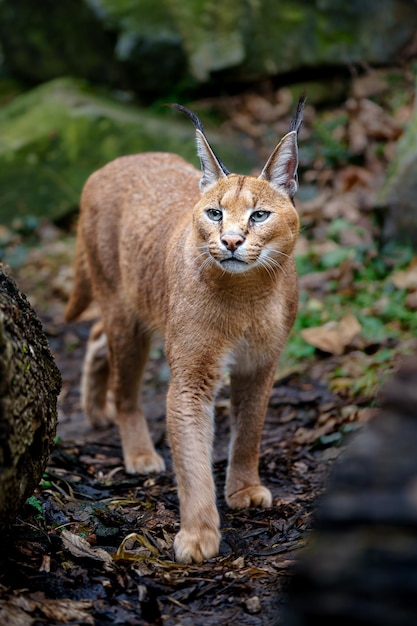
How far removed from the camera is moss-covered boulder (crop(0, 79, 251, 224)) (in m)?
9.93

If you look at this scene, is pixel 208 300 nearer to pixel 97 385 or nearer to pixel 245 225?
pixel 245 225

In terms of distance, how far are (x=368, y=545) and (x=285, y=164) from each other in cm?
282

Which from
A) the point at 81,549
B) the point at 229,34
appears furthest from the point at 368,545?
the point at 229,34

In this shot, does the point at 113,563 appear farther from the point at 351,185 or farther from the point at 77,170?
the point at 77,170

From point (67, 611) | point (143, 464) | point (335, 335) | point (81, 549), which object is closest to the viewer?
point (67, 611)

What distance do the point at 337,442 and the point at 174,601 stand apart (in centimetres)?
221

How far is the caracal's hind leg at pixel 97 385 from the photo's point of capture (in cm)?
647

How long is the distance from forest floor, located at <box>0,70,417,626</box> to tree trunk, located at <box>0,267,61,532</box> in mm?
336

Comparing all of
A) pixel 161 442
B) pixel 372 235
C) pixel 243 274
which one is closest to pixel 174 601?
pixel 243 274

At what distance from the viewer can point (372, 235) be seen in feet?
26.0

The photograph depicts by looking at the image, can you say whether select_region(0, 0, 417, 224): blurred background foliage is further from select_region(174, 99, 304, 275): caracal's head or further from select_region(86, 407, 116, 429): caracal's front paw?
select_region(174, 99, 304, 275): caracal's head

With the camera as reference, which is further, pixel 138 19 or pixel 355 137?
pixel 138 19

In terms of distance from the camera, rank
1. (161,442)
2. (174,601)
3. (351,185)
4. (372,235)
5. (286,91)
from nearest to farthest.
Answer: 1. (174,601)
2. (161,442)
3. (372,235)
4. (351,185)
5. (286,91)

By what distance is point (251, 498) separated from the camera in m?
4.63
